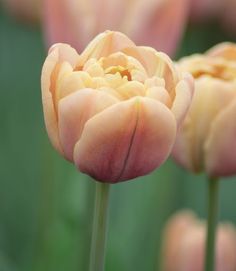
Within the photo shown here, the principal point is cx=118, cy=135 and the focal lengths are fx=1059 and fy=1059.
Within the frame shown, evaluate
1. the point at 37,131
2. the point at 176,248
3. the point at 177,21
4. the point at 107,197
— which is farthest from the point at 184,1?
the point at 37,131

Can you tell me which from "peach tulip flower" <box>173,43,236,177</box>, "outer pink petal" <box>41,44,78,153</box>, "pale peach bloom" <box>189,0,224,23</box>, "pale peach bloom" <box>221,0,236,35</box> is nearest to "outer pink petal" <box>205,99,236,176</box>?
"peach tulip flower" <box>173,43,236,177</box>

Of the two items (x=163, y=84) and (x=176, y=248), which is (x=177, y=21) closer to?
(x=176, y=248)

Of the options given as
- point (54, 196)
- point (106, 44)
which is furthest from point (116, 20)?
point (106, 44)

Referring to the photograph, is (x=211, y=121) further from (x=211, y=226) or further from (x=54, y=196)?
(x=54, y=196)

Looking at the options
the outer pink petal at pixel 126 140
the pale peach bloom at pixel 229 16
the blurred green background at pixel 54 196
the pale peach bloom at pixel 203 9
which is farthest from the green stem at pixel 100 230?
the pale peach bloom at pixel 229 16

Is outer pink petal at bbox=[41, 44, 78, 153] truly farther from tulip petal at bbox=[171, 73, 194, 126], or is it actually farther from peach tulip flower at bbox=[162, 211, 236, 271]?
peach tulip flower at bbox=[162, 211, 236, 271]

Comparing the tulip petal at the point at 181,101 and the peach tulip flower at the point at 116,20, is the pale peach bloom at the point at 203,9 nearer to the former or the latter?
the peach tulip flower at the point at 116,20

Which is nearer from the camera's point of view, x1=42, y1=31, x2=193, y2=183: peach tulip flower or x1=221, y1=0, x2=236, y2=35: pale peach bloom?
x1=42, y1=31, x2=193, y2=183: peach tulip flower
